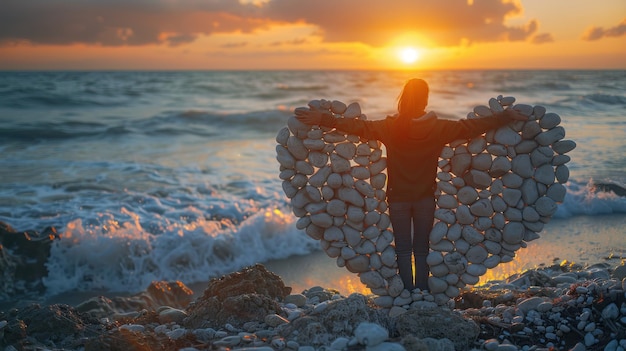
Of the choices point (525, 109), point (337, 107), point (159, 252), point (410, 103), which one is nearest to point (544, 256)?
point (525, 109)

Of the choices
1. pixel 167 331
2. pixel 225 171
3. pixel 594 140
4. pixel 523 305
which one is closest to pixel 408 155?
pixel 523 305

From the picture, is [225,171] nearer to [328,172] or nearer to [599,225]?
[599,225]

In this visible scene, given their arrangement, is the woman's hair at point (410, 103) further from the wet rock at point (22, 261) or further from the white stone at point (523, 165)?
the wet rock at point (22, 261)

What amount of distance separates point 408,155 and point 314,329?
1628 millimetres

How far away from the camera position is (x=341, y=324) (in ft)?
14.2

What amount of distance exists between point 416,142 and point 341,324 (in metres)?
1.60

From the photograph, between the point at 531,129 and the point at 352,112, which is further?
the point at 352,112

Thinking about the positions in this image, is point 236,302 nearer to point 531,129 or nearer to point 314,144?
point 314,144

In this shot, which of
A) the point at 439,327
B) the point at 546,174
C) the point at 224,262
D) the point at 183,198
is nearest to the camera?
the point at 439,327

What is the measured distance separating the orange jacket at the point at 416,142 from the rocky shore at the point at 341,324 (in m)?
0.96

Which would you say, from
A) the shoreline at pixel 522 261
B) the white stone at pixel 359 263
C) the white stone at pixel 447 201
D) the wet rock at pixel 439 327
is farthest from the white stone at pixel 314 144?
the shoreline at pixel 522 261

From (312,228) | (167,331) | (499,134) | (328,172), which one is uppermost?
(499,134)

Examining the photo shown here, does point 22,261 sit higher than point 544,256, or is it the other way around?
point 544,256

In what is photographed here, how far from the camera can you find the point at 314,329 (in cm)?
427
